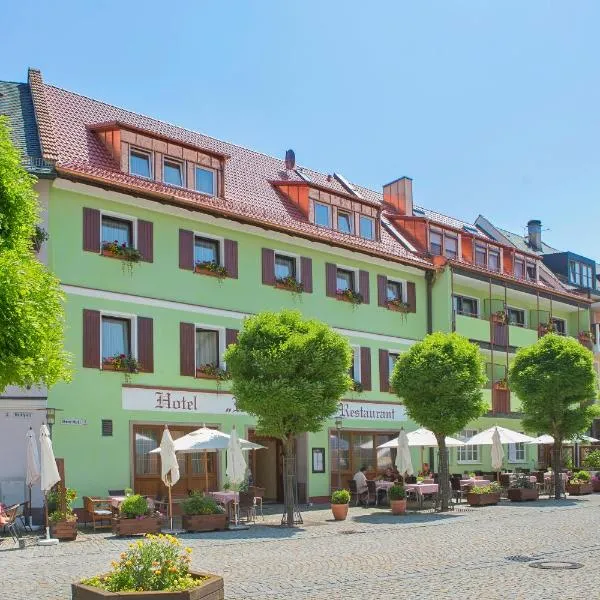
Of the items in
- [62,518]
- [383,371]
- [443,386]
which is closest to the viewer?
[62,518]

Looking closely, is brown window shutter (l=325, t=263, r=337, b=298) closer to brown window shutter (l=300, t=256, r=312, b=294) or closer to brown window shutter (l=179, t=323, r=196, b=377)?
brown window shutter (l=300, t=256, r=312, b=294)

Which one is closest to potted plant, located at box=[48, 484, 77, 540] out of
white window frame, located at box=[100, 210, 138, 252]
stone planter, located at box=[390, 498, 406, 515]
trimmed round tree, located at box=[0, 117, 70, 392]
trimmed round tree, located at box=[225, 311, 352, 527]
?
A: trimmed round tree, located at box=[225, 311, 352, 527]

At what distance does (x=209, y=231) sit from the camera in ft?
93.1

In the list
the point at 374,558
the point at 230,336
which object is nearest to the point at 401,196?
the point at 230,336

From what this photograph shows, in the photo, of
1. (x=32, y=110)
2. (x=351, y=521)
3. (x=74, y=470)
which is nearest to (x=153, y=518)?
(x=74, y=470)

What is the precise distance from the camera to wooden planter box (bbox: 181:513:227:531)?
858 inches

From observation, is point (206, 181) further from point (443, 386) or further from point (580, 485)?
point (580, 485)

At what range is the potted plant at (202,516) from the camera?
21812 mm

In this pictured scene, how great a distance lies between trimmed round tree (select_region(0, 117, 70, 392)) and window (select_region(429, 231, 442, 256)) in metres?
24.4

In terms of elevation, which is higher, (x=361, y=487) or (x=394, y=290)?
(x=394, y=290)

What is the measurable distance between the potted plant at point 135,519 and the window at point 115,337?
16.7 ft

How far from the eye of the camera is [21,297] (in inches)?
566

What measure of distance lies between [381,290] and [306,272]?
4.05 metres

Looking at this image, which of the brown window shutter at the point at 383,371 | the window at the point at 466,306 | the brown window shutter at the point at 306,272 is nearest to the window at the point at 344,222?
the brown window shutter at the point at 306,272
